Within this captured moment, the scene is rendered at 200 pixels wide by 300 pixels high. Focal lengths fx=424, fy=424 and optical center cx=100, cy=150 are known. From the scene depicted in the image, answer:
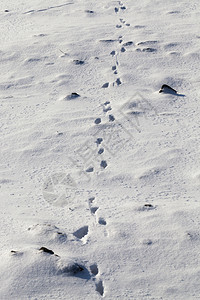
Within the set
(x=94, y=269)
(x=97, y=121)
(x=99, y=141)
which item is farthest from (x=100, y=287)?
(x=97, y=121)

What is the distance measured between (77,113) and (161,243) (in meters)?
2.09

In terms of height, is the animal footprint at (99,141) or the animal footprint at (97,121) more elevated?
the animal footprint at (97,121)

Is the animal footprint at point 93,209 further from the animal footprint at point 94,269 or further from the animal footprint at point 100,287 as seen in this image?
the animal footprint at point 100,287

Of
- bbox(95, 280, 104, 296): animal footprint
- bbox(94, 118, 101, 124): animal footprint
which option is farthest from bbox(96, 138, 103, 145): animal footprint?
bbox(95, 280, 104, 296): animal footprint

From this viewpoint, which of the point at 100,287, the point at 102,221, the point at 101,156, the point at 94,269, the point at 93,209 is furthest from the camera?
the point at 101,156

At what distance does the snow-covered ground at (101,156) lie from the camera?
2506mm

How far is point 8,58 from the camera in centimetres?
574

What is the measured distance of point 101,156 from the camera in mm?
3840

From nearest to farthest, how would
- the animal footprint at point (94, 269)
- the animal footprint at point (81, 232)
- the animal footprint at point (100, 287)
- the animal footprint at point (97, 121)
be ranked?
the animal footprint at point (100, 287) → the animal footprint at point (94, 269) → the animal footprint at point (81, 232) → the animal footprint at point (97, 121)

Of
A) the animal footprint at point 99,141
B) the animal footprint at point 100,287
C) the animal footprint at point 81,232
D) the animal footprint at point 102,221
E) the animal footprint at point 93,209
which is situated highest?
the animal footprint at point 100,287

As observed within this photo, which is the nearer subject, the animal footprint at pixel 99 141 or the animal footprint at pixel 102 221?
the animal footprint at pixel 102 221

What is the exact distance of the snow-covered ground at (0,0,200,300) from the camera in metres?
2.51

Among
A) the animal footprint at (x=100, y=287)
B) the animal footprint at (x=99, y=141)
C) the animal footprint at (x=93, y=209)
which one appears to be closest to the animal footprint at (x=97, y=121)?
the animal footprint at (x=99, y=141)

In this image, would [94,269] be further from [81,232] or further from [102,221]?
[102,221]
